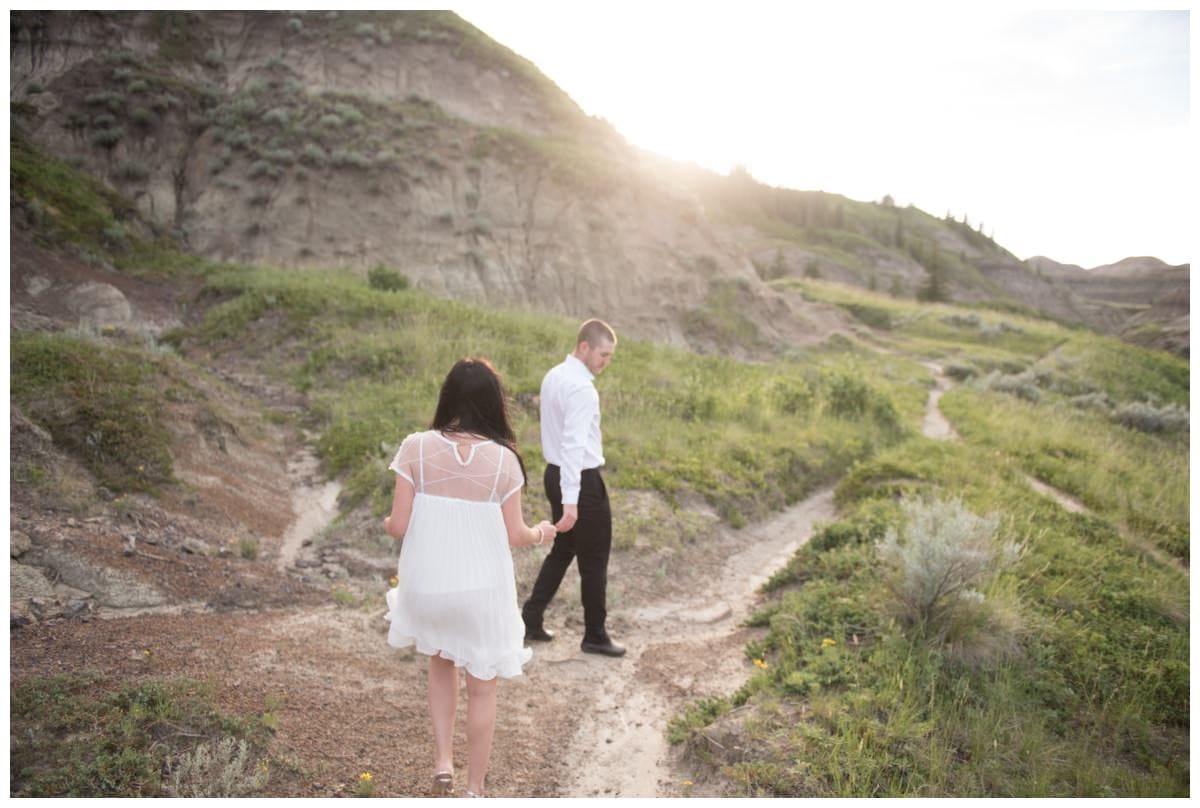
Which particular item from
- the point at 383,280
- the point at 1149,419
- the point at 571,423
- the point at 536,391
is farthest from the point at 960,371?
the point at 571,423

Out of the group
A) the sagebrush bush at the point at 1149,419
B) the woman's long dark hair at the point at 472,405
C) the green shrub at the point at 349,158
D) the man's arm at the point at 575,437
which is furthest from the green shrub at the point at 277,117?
the sagebrush bush at the point at 1149,419

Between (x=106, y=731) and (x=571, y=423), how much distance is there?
296 cm

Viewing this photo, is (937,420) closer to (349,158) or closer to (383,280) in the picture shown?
(383,280)

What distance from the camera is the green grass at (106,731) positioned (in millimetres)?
3158

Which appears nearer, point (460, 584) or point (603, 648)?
point (460, 584)

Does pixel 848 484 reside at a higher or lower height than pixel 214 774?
higher

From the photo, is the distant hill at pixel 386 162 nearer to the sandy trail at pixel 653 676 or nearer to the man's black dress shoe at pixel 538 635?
the sandy trail at pixel 653 676

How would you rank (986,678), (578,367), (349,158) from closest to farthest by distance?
(986,678)
(578,367)
(349,158)

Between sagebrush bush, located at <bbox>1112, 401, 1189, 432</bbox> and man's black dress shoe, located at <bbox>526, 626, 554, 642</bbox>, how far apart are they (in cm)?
1849

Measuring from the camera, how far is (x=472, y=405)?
3.21 metres

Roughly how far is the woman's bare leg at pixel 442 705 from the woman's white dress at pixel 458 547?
0.14 metres

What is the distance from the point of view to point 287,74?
29.2 m

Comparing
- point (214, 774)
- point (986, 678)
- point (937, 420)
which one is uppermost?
point (937, 420)

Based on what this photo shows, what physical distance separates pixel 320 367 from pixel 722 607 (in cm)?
904
